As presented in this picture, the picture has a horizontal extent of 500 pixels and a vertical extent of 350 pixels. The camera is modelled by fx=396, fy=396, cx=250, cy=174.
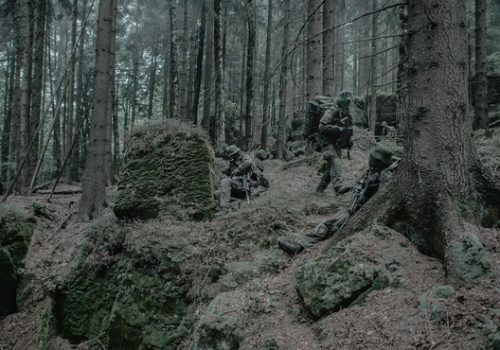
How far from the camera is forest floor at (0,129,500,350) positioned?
3148mm

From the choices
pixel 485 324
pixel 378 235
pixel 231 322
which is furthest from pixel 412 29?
pixel 231 322

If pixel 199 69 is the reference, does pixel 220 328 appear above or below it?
below

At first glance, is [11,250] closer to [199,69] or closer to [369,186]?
[369,186]

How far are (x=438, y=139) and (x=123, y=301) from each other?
4.73 meters

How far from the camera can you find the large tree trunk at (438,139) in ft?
13.1

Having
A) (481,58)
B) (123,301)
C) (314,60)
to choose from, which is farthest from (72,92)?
(481,58)

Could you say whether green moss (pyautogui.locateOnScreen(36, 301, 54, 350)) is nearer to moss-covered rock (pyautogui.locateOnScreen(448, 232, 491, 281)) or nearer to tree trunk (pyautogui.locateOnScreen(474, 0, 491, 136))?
moss-covered rock (pyautogui.locateOnScreen(448, 232, 491, 281))

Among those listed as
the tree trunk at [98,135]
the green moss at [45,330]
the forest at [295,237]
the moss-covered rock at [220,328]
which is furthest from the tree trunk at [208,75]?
the moss-covered rock at [220,328]

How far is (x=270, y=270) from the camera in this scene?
209 inches

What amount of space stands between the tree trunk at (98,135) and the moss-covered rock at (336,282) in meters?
6.40

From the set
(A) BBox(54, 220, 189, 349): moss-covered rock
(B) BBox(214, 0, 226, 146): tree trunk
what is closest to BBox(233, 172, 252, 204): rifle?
(A) BBox(54, 220, 189, 349): moss-covered rock

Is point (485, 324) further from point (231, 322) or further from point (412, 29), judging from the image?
point (412, 29)

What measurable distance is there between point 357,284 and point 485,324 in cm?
133

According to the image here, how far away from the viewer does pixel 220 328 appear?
4332 mm
